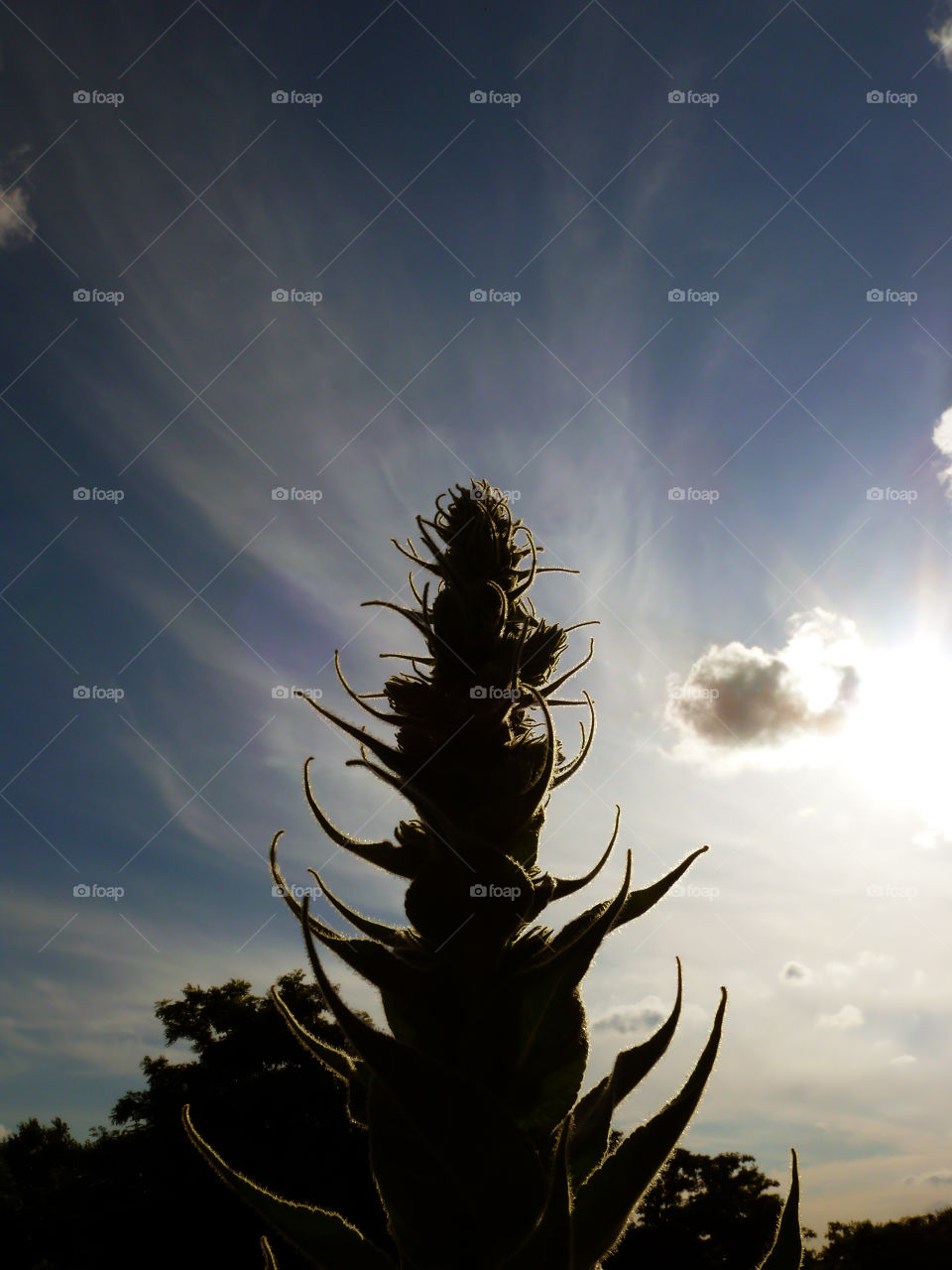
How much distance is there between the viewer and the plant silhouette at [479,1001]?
6.29ft

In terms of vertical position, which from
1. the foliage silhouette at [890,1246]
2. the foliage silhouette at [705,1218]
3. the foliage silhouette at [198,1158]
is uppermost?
the foliage silhouette at [198,1158]

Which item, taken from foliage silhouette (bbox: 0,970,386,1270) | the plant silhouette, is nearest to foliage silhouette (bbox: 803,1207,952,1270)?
foliage silhouette (bbox: 0,970,386,1270)

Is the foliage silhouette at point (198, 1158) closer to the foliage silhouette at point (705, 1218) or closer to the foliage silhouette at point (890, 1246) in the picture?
the foliage silhouette at point (705, 1218)

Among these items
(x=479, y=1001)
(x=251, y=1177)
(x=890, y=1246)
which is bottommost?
(x=890, y=1246)

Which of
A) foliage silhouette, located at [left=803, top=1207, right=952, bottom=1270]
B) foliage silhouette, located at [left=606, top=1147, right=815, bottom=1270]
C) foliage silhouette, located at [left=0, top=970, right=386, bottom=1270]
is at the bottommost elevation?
foliage silhouette, located at [left=803, top=1207, right=952, bottom=1270]

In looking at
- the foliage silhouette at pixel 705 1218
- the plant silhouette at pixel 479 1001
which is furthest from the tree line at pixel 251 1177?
the plant silhouette at pixel 479 1001

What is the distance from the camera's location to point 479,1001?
226cm

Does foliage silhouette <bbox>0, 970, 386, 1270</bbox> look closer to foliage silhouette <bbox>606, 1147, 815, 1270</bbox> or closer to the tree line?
the tree line

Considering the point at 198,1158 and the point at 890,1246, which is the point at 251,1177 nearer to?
the point at 198,1158

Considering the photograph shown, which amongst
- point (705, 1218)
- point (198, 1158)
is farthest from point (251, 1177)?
point (705, 1218)

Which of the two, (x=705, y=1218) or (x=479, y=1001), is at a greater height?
(x=479, y=1001)

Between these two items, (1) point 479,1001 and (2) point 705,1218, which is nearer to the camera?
(1) point 479,1001

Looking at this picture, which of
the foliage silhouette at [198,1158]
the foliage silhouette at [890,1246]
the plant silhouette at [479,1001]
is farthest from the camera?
the foliage silhouette at [890,1246]

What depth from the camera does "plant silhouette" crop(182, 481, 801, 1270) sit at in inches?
75.5
